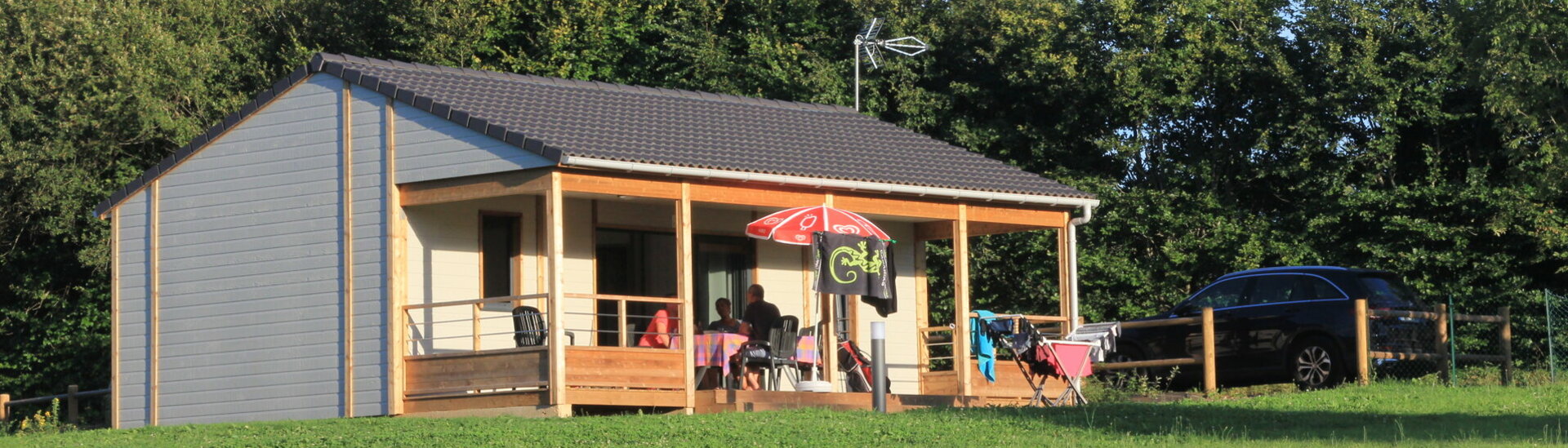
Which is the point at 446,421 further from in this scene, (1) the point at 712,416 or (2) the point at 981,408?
(2) the point at 981,408

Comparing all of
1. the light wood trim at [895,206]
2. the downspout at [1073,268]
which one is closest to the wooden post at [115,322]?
the light wood trim at [895,206]

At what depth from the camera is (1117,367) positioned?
21875mm

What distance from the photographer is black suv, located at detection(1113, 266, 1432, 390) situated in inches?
784

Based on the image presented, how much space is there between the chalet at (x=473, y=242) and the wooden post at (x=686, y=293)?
0.08 feet

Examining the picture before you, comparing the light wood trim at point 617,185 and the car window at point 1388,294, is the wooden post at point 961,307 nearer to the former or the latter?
the light wood trim at point 617,185

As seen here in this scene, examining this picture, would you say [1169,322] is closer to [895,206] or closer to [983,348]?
[895,206]

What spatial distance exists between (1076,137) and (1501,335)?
11.9 metres

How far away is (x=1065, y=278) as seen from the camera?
2138 centimetres

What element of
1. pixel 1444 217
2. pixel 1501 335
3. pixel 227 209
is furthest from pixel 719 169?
pixel 1444 217

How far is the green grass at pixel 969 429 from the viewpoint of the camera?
1308cm

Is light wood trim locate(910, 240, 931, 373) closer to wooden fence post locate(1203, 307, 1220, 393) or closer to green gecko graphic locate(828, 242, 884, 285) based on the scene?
wooden fence post locate(1203, 307, 1220, 393)

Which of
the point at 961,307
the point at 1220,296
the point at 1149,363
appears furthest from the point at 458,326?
the point at 1220,296

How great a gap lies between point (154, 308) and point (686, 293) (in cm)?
597

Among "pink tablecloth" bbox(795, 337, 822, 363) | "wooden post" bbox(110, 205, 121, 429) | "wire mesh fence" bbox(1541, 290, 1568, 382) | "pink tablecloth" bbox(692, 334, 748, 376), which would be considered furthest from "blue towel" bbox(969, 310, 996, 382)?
"wooden post" bbox(110, 205, 121, 429)
